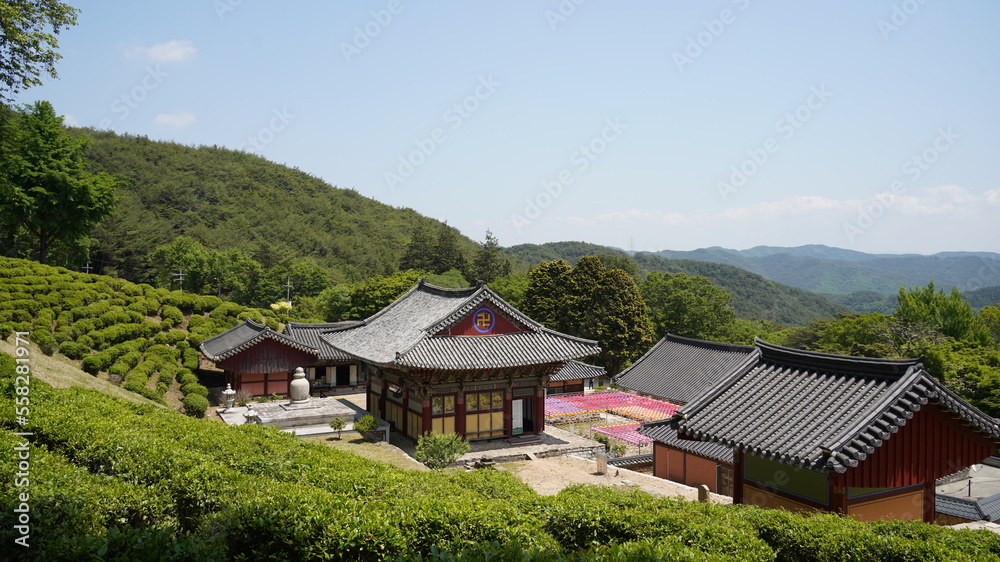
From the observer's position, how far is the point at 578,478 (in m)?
19.4

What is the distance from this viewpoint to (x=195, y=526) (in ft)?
25.8

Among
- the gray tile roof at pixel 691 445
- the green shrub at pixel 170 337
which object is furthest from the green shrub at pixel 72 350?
the gray tile roof at pixel 691 445

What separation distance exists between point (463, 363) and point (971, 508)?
1572 centimetres

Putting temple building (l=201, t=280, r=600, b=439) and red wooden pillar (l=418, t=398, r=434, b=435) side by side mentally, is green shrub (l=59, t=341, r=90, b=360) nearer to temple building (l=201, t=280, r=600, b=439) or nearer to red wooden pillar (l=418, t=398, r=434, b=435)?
temple building (l=201, t=280, r=600, b=439)

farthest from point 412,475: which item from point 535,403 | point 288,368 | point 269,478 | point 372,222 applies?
point 372,222

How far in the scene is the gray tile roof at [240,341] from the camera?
1192 inches

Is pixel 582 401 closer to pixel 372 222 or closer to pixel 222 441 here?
pixel 222 441

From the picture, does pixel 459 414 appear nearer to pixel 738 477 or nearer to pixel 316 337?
pixel 738 477

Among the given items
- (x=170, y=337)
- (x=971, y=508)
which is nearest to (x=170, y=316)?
(x=170, y=337)

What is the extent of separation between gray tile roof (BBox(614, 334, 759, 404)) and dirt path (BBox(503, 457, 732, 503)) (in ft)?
41.9

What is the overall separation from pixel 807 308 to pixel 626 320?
432 ft

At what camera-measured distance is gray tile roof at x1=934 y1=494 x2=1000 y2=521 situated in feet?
54.3

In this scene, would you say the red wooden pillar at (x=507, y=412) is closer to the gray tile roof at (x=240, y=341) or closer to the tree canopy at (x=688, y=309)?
the gray tile roof at (x=240, y=341)

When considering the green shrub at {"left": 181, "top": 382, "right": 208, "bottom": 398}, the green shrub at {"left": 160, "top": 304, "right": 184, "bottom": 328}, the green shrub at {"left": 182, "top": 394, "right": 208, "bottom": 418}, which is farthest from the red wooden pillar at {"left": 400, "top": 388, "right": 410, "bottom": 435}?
the green shrub at {"left": 160, "top": 304, "right": 184, "bottom": 328}
